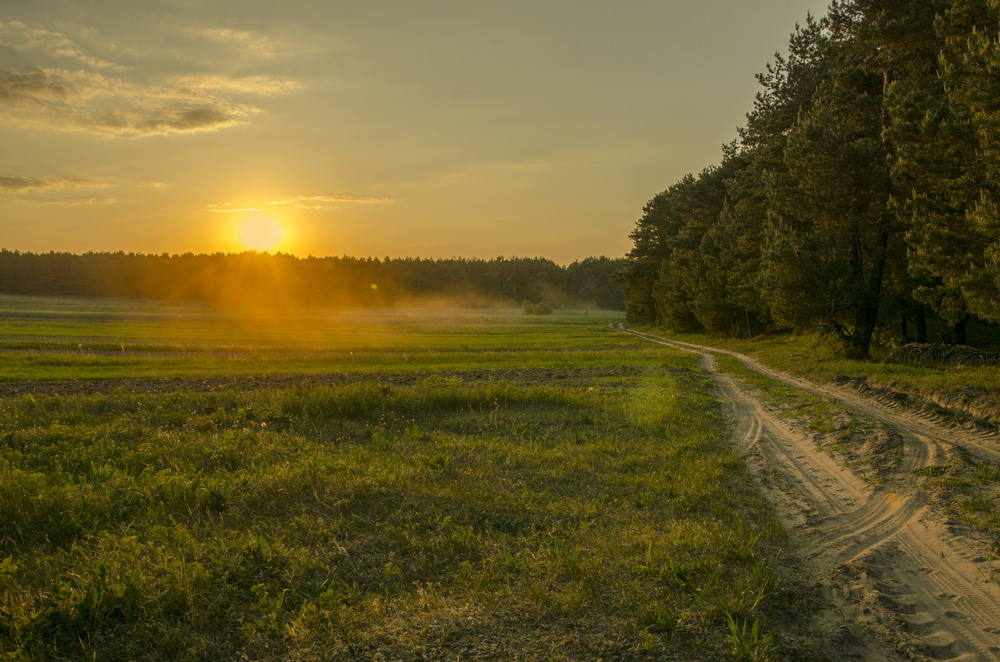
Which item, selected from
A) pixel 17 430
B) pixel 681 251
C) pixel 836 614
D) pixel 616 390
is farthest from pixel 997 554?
pixel 681 251

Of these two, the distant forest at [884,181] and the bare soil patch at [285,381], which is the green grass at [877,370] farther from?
the bare soil patch at [285,381]

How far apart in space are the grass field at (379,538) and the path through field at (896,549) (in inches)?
23.6

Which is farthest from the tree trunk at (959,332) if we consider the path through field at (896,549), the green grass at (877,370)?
the path through field at (896,549)

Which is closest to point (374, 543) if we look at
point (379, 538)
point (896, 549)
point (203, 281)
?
point (379, 538)

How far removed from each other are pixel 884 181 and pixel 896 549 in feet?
87.2

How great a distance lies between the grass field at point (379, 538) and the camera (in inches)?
211

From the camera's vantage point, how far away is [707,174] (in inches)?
2472

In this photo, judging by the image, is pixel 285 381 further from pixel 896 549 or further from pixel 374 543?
pixel 896 549

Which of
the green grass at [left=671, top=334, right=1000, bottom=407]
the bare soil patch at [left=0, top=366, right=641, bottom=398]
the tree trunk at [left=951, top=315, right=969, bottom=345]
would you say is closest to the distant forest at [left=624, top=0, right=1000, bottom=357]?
the tree trunk at [left=951, top=315, right=969, bottom=345]

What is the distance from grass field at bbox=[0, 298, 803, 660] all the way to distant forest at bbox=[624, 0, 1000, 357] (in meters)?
13.9

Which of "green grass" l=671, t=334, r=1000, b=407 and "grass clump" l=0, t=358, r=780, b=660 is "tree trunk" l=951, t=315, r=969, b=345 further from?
"grass clump" l=0, t=358, r=780, b=660

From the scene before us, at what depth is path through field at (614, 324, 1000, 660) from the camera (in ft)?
17.7

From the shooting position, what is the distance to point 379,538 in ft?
24.9

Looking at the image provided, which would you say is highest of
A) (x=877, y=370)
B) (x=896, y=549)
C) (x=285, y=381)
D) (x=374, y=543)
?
(x=877, y=370)
